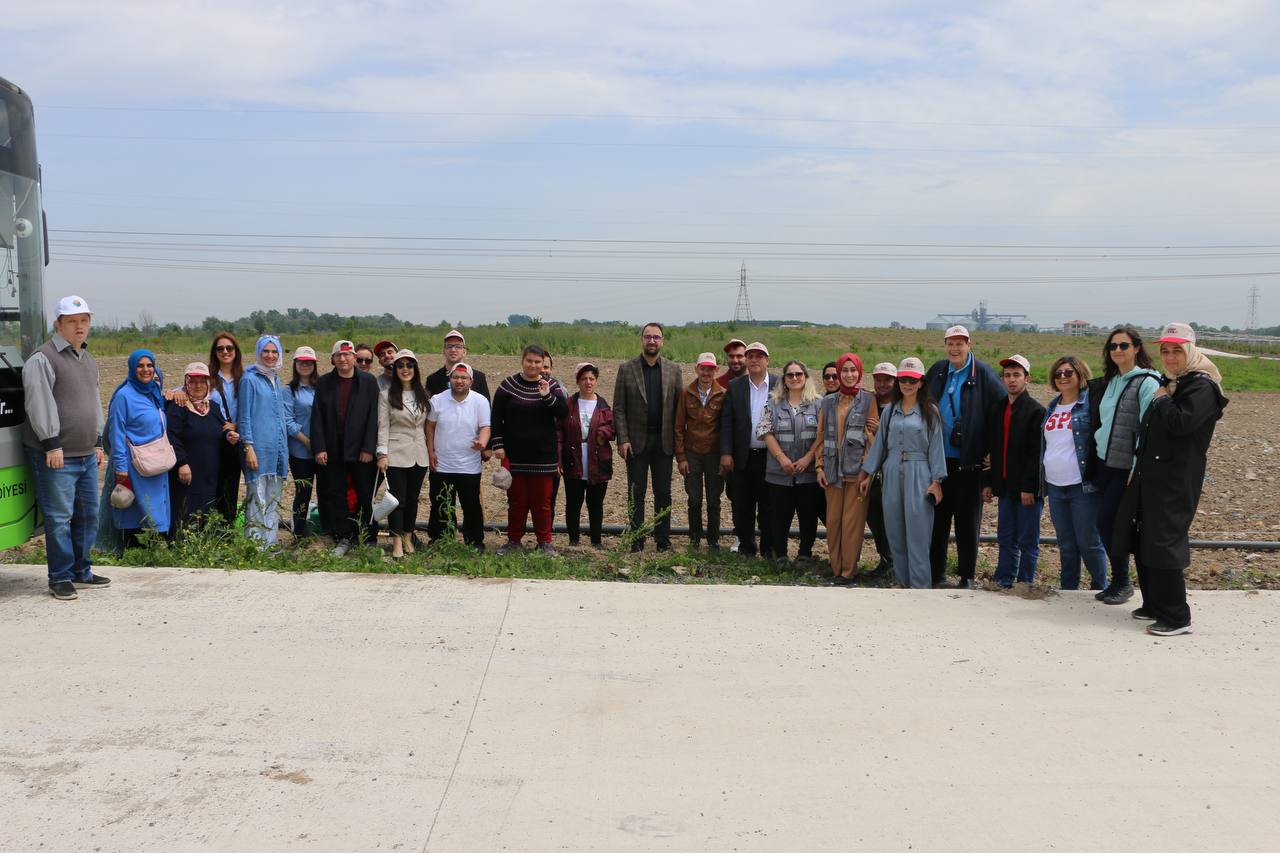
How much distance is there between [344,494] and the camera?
8.61 m

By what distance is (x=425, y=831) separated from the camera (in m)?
3.88

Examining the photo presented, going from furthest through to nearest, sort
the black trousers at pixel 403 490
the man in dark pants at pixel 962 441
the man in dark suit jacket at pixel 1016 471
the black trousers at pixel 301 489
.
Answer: the black trousers at pixel 301 489 → the black trousers at pixel 403 490 → the man in dark pants at pixel 962 441 → the man in dark suit jacket at pixel 1016 471

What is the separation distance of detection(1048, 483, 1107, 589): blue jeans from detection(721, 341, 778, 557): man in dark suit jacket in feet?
7.68

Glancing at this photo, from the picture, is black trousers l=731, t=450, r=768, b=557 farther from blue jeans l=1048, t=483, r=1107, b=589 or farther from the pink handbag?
the pink handbag

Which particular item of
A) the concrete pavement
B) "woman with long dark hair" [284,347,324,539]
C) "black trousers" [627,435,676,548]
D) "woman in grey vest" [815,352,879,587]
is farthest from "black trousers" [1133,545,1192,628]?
"woman with long dark hair" [284,347,324,539]

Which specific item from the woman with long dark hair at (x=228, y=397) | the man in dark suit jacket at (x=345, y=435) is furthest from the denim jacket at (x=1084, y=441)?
the woman with long dark hair at (x=228, y=397)

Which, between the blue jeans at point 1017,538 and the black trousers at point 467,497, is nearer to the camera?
the blue jeans at point 1017,538

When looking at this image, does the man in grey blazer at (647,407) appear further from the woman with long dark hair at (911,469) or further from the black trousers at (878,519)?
the woman with long dark hair at (911,469)

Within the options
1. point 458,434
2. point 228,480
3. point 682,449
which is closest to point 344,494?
point 228,480

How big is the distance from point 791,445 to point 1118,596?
2.68 m

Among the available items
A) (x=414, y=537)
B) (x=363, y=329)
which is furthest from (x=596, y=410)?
(x=363, y=329)

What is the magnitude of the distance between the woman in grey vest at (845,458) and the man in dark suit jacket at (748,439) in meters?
0.69

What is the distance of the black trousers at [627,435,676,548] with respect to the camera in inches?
361

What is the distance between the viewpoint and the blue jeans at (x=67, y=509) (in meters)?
6.48
